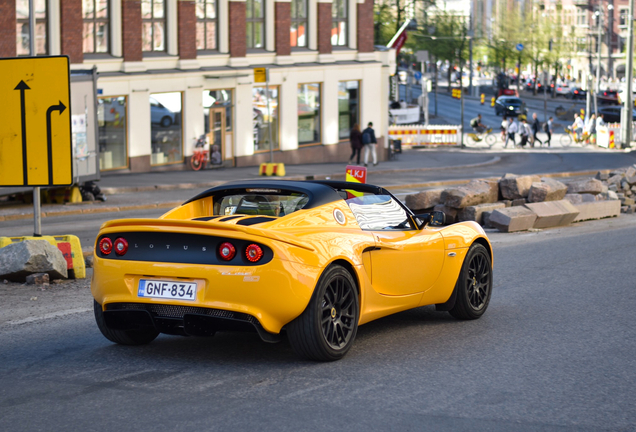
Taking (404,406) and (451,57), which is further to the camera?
(451,57)

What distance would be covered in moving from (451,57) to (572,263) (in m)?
88.7

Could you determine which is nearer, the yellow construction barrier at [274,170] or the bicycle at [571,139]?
the yellow construction barrier at [274,170]

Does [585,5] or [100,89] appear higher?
[585,5]

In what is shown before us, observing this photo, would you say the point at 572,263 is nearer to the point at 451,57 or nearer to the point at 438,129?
the point at 438,129

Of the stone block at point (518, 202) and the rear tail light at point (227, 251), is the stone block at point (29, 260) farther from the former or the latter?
the stone block at point (518, 202)

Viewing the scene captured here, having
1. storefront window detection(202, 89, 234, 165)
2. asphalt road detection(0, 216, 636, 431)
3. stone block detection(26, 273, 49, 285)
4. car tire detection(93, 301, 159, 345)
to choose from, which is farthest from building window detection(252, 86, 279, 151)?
car tire detection(93, 301, 159, 345)

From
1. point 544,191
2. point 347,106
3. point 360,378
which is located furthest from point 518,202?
point 347,106

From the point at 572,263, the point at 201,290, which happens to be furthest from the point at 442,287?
the point at 572,263

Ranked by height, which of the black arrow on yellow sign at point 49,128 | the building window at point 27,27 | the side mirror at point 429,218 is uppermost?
the building window at point 27,27

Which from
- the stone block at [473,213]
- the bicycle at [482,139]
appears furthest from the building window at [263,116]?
the stone block at [473,213]

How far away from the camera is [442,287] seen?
7.78m

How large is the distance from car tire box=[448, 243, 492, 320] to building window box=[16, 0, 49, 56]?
2201 cm

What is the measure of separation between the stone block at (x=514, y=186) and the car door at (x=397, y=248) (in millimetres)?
9701

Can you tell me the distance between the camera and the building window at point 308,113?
3862cm
